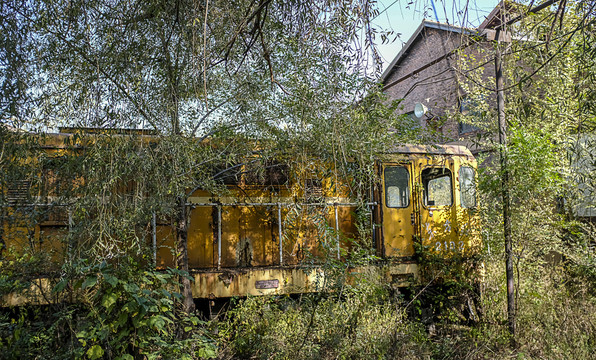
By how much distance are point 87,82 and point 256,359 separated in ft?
12.0

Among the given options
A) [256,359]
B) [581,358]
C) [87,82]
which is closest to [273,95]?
[87,82]

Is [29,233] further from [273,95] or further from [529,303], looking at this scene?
[529,303]

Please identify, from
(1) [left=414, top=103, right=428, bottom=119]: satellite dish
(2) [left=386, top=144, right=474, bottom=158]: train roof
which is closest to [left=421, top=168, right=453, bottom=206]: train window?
(2) [left=386, top=144, right=474, bottom=158]: train roof

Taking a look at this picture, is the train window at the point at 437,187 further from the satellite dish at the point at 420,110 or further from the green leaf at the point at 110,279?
the green leaf at the point at 110,279

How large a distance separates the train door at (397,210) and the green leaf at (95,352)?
472cm

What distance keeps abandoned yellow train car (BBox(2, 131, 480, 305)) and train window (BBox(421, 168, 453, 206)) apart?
0.02m

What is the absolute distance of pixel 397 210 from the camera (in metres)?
7.57

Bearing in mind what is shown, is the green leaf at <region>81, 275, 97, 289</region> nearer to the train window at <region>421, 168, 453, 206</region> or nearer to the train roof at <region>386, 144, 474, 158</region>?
the train roof at <region>386, 144, 474, 158</region>

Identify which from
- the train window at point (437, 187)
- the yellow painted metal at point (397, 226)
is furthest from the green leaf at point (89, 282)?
the train window at point (437, 187)

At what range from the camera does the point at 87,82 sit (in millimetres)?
4332

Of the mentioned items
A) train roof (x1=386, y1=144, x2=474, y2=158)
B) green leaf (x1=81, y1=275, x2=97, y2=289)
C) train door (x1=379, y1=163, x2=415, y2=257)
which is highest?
train roof (x1=386, y1=144, x2=474, y2=158)

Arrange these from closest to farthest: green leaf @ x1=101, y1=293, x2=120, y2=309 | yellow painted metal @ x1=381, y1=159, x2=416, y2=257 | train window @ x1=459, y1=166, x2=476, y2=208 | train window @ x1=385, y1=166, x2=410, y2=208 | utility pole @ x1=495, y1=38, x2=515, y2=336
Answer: green leaf @ x1=101, y1=293, x2=120, y2=309 → utility pole @ x1=495, y1=38, x2=515, y2=336 → yellow painted metal @ x1=381, y1=159, x2=416, y2=257 → train window @ x1=385, y1=166, x2=410, y2=208 → train window @ x1=459, y1=166, x2=476, y2=208

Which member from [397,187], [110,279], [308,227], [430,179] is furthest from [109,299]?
[430,179]

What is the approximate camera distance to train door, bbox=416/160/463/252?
7586 mm
